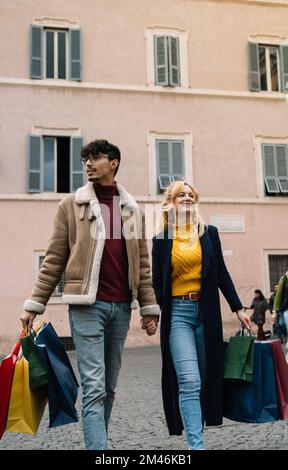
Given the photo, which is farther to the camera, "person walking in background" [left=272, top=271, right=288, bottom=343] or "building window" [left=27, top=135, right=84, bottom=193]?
"building window" [left=27, top=135, right=84, bottom=193]

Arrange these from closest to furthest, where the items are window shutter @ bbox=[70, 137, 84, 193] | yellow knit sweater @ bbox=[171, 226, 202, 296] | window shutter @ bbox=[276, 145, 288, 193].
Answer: yellow knit sweater @ bbox=[171, 226, 202, 296], window shutter @ bbox=[70, 137, 84, 193], window shutter @ bbox=[276, 145, 288, 193]

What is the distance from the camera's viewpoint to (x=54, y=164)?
15.4 metres

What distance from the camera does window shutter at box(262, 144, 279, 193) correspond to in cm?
1627

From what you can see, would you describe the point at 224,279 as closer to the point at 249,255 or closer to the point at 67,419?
the point at 67,419

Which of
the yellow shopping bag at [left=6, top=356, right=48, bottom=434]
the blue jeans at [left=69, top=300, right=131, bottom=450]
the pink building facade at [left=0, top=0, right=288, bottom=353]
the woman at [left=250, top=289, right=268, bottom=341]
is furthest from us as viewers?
the pink building facade at [left=0, top=0, right=288, bottom=353]

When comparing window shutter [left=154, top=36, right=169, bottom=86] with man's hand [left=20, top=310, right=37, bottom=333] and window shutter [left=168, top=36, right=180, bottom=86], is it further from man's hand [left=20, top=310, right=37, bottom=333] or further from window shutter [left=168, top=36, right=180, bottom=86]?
man's hand [left=20, top=310, right=37, bottom=333]

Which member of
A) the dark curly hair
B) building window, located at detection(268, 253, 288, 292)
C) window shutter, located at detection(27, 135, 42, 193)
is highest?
window shutter, located at detection(27, 135, 42, 193)

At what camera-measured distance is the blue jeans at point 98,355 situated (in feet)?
10.4

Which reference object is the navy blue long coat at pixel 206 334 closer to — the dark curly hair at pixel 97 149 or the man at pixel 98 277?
the man at pixel 98 277

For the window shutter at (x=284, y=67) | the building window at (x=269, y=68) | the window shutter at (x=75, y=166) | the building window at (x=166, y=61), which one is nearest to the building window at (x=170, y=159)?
the building window at (x=166, y=61)

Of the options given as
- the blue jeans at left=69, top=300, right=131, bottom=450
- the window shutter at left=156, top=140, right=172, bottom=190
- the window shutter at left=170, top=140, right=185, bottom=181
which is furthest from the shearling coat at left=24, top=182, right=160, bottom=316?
the window shutter at left=170, top=140, right=185, bottom=181

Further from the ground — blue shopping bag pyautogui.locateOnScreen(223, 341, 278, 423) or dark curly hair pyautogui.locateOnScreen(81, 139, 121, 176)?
dark curly hair pyautogui.locateOnScreen(81, 139, 121, 176)

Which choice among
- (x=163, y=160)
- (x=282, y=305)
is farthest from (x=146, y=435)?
(x=163, y=160)

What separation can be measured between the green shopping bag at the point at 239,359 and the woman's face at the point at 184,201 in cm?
98
